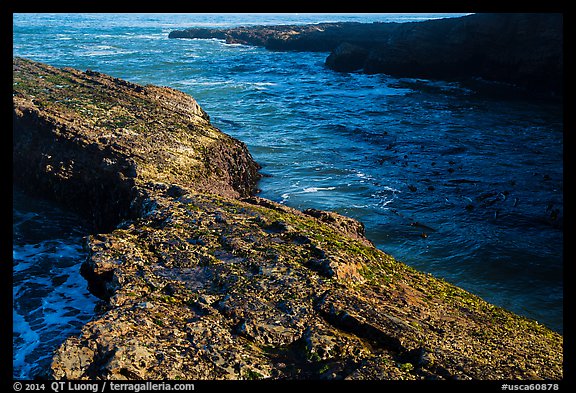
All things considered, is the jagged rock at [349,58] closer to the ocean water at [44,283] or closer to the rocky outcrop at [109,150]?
the rocky outcrop at [109,150]

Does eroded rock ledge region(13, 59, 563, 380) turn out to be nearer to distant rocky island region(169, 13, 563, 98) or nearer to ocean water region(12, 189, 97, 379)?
ocean water region(12, 189, 97, 379)

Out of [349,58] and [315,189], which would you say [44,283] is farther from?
[349,58]

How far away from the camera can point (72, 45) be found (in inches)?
2518

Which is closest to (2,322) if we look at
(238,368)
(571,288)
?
(238,368)

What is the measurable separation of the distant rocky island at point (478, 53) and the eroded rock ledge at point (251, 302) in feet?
104

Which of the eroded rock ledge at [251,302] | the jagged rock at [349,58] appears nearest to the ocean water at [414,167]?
the eroded rock ledge at [251,302]

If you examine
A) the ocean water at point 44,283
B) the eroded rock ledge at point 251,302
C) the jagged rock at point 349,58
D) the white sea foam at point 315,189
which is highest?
the jagged rock at point 349,58

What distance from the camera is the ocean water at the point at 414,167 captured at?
13.7 m

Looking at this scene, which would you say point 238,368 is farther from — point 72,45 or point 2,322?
point 72,45

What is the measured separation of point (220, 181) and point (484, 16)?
117ft

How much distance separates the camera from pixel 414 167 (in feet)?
73.4

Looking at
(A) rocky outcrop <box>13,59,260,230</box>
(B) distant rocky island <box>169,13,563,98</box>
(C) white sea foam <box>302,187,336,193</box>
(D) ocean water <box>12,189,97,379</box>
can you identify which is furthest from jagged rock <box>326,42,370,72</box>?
(D) ocean water <box>12,189,97,379</box>

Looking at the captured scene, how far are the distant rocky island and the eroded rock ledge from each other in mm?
31840

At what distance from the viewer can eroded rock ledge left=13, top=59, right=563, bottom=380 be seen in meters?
6.80
